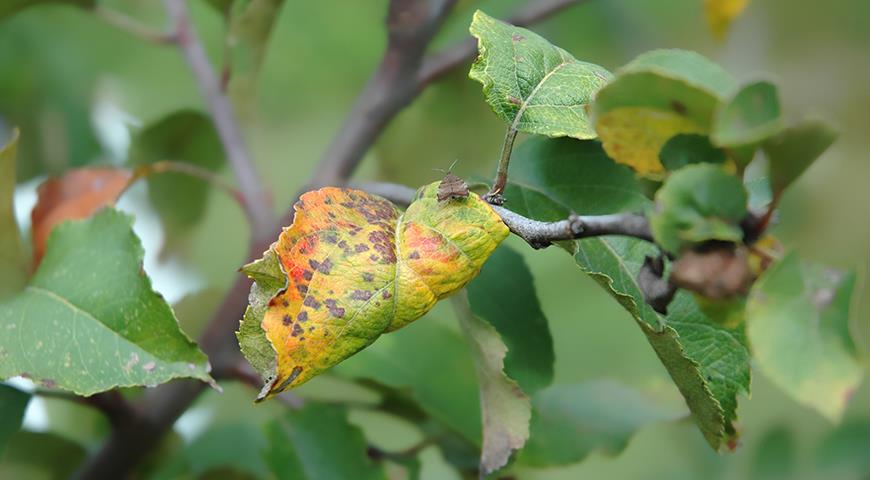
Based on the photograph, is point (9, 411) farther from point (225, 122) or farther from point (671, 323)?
point (671, 323)

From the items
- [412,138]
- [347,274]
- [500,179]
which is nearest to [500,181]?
[500,179]

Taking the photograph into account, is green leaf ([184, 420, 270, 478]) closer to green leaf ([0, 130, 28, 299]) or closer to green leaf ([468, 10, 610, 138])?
green leaf ([0, 130, 28, 299])

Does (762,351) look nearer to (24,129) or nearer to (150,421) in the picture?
(150,421)

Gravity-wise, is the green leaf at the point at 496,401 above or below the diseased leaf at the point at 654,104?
below

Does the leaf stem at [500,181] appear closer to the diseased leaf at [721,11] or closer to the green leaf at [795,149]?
the green leaf at [795,149]

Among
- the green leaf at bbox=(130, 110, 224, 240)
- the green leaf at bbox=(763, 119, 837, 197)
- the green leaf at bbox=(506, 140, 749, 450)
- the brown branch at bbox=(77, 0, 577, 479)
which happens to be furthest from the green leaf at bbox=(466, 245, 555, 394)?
the green leaf at bbox=(130, 110, 224, 240)

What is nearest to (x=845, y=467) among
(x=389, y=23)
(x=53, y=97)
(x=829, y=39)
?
(x=389, y=23)

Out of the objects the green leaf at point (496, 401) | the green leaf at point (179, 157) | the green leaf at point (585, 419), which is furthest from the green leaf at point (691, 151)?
the green leaf at point (179, 157)
